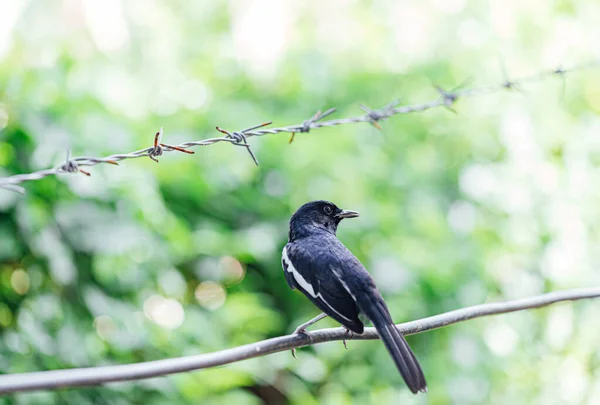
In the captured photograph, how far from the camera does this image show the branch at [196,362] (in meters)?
1.25

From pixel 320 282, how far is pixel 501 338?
10.2 ft

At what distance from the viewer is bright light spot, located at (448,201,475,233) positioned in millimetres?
5499

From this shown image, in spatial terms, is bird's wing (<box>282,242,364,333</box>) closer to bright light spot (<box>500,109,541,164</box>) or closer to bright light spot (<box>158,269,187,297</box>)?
bright light spot (<box>158,269,187,297</box>)

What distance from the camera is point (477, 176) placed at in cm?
550

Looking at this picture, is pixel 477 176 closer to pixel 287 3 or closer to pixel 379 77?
pixel 379 77

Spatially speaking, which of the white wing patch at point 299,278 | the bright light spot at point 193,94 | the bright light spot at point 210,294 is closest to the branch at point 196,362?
the white wing patch at point 299,278

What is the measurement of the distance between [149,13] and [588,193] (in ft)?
14.3

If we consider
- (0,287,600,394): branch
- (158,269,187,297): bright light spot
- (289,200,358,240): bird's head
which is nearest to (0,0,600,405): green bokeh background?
(158,269,187,297): bright light spot

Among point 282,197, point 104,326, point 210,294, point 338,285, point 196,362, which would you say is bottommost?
point 196,362

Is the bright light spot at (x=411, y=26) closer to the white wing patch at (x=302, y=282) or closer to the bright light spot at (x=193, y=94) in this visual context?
the bright light spot at (x=193, y=94)

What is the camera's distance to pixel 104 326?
12.9 ft

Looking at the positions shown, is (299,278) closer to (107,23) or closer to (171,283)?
(171,283)

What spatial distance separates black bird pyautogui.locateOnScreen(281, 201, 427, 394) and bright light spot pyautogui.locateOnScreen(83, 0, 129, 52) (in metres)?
4.13

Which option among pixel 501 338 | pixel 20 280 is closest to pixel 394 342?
pixel 20 280
